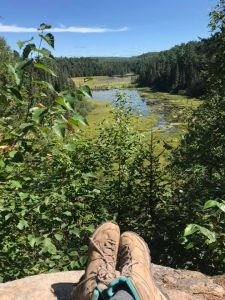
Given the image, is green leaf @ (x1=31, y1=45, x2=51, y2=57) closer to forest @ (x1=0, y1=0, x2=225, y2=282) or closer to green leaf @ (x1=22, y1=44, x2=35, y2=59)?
green leaf @ (x1=22, y1=44, x2=35, y2=59)

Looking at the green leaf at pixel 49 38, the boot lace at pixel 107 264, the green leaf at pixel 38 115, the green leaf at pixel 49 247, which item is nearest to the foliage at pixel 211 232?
the boot lace at pixel 107 264

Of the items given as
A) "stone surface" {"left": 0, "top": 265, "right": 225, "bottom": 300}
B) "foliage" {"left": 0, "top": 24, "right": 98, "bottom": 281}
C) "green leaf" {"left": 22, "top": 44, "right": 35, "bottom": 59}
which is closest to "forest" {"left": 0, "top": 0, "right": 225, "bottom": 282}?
"foliage" {"left": 0, "top": 24, "right": 98, "bottom": 281}

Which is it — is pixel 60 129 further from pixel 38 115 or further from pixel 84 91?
pixel 84 91

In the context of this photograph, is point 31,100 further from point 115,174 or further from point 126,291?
point 115,174

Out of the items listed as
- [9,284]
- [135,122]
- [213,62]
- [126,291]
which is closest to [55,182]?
[9,284]

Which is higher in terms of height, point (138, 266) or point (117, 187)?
point (138, 266)

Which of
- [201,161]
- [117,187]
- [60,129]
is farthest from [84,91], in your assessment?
[201,161]

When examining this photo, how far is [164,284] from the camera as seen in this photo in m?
4.22

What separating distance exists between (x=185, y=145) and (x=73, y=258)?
5.53 m

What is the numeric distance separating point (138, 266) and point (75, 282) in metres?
1.10

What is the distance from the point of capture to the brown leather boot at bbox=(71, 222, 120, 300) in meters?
2.95

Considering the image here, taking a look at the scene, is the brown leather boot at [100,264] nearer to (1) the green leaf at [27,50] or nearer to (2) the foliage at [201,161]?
(1) the green leaf at [27,50]

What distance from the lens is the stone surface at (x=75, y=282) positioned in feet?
12.2

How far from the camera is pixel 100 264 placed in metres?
3.25
